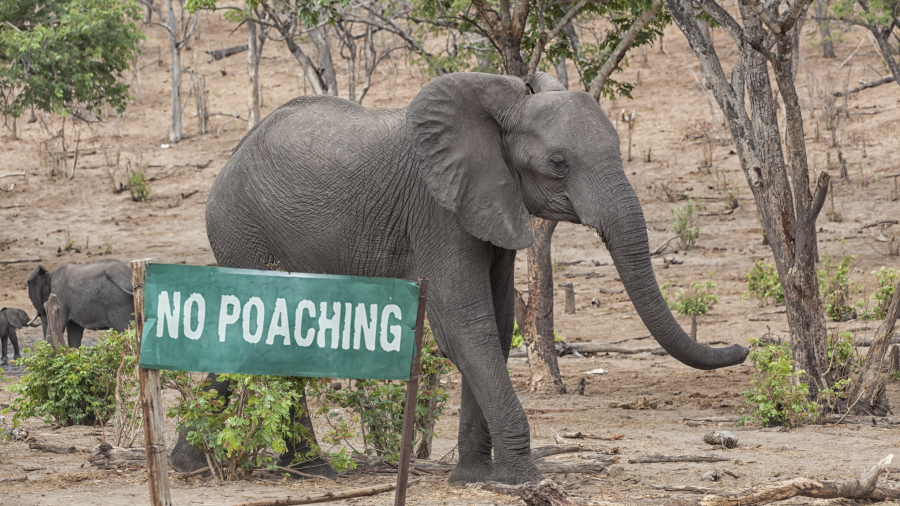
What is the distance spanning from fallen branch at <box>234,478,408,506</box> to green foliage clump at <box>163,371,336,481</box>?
33cm

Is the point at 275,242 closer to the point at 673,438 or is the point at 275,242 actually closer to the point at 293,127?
the point at 293,127

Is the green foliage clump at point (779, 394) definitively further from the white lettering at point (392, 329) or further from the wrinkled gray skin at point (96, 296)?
the wrinkled gray skin at point (96, 296)

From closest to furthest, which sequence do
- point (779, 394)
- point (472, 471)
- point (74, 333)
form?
point (472, 471)
point (779, 394)
point (74, 333)

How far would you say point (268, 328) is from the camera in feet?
12.9

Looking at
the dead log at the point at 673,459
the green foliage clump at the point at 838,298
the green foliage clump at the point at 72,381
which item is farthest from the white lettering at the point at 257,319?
the green foliage clump at the point at 838,298

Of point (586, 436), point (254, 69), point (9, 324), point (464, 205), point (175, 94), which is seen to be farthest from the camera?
point (175, 94)

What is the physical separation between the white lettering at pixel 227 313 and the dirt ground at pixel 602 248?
1355 millimetres

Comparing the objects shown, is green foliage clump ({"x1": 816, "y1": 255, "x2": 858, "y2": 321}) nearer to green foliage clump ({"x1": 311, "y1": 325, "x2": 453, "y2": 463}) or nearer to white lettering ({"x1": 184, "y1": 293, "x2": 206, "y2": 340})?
green foliage clump ({"x1": 311, "y1": 325, "x2": 453, "y2": 463})

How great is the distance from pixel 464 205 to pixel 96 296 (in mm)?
8549

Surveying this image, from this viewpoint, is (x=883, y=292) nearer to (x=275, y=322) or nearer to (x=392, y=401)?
(x=392, y=401)

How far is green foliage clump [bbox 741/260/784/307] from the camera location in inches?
494

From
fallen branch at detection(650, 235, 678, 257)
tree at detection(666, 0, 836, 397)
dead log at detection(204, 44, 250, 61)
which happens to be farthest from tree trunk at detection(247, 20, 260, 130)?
tree at detection(666, 0, 836, 397)

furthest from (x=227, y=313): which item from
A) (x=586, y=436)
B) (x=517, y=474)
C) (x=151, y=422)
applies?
(x=586, y=436)

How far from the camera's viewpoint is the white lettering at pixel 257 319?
12.9ft
